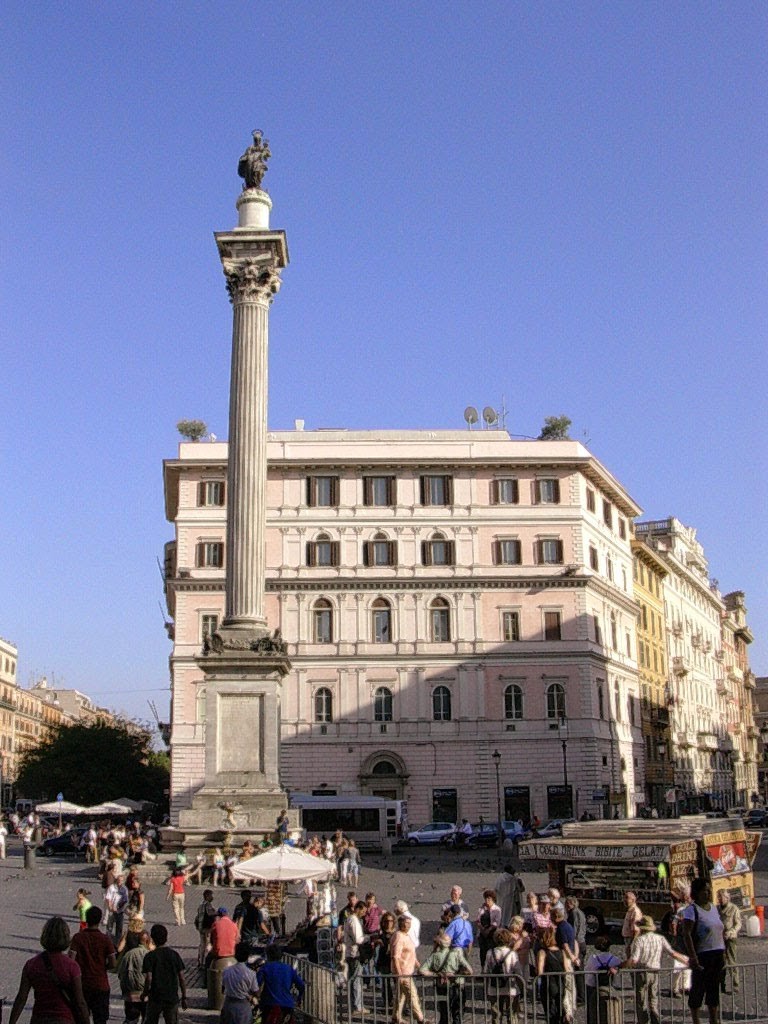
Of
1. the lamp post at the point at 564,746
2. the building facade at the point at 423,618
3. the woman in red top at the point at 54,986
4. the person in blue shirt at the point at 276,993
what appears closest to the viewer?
the woman in red top at the point at 54,986

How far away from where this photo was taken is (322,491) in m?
63.9

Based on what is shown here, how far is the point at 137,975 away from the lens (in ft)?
43.3

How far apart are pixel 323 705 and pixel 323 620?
165 inches

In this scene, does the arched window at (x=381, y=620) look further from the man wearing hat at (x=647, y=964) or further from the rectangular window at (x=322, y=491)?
the man wearing hat at (x=647, y=964)

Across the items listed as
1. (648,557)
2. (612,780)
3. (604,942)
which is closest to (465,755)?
(612,780)

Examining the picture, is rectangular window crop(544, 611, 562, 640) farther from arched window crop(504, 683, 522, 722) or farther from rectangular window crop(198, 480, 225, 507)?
rectangular window crop(198, 480, 225, 507)

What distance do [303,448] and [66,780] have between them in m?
27.7

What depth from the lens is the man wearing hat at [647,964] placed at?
13508 mm

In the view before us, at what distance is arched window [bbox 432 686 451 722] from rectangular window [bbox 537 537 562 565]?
830 centimetres

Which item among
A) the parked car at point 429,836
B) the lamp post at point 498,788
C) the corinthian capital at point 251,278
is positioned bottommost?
the parked car at point 429,836

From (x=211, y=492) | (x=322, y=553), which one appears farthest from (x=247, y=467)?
(x=211, y=492)

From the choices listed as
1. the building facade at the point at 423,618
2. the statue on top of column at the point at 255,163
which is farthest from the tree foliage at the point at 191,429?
the statue on top of column at the point at 255,163

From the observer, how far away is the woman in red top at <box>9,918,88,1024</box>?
1007cm

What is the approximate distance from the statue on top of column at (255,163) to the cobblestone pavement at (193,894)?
1968 centimetres
